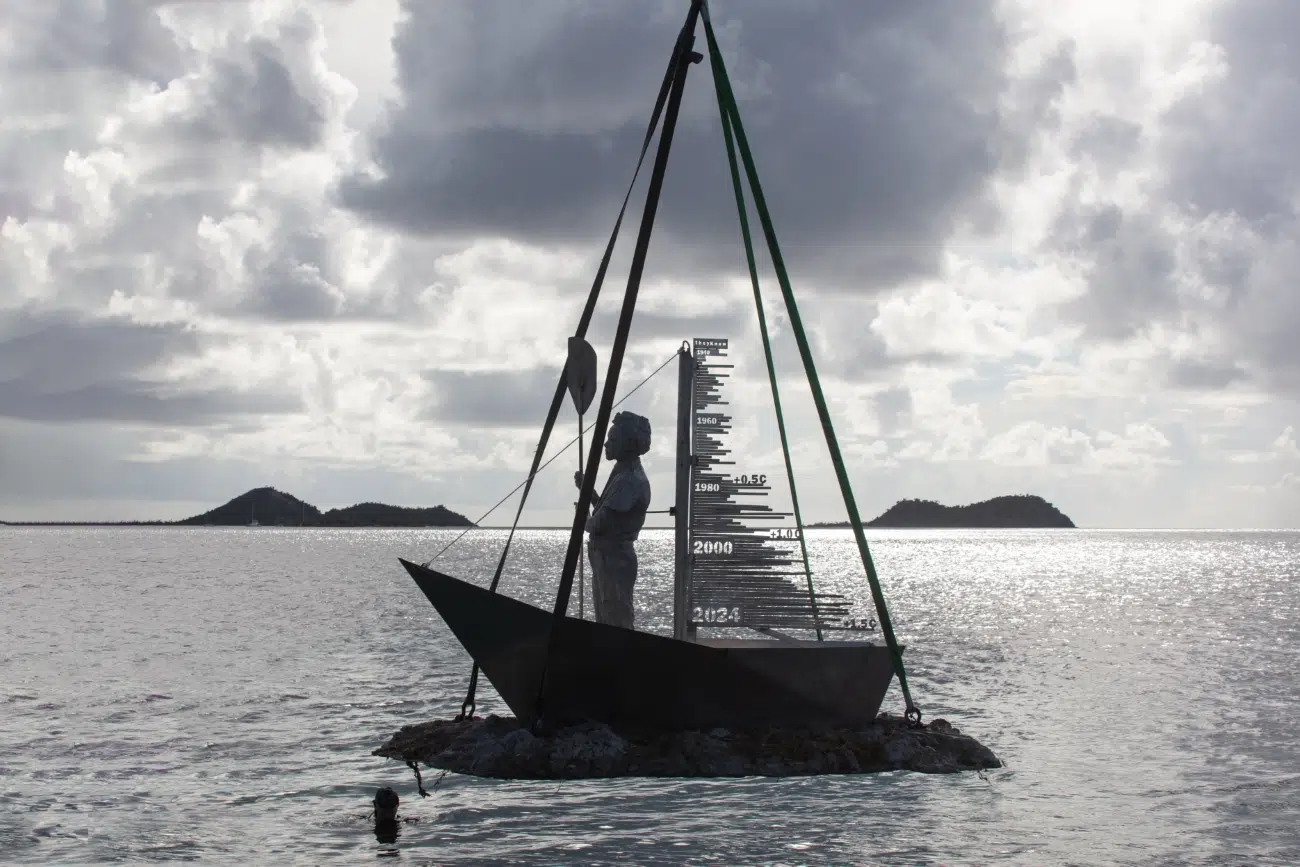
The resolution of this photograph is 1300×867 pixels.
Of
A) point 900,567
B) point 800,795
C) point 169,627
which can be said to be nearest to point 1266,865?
point 800,795

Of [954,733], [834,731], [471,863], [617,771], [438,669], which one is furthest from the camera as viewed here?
[438,669]

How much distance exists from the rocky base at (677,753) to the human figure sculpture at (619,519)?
1762 millimetres

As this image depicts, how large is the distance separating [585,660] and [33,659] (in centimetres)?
2630

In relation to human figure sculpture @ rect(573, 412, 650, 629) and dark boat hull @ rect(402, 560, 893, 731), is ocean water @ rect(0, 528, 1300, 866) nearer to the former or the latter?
dark boat hull @ rect(402, 560, 893, 731)

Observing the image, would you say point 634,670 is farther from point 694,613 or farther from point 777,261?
point 777,261

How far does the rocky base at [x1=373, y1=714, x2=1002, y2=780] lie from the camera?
17.0 metres

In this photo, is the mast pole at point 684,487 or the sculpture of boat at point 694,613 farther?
the mast pole at point 684,487

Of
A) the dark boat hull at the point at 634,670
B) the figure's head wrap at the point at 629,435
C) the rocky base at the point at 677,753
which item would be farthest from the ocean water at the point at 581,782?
the figure's head wrap at the point at 629,435

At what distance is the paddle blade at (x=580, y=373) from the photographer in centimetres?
1784

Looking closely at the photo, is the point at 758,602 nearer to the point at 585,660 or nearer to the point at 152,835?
the point at 585,660

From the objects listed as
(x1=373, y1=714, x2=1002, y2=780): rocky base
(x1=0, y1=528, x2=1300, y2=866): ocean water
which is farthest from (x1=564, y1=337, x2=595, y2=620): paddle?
(x1=0, y1=528, x2=1300, y2=866): ocean water

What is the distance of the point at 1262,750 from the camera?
23.2 m

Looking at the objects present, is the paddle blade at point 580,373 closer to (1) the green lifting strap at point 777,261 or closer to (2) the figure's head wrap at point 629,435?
(2) the figure's head wrap at point 629,435

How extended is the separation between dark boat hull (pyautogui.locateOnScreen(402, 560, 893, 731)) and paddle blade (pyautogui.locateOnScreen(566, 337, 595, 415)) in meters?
2.66
